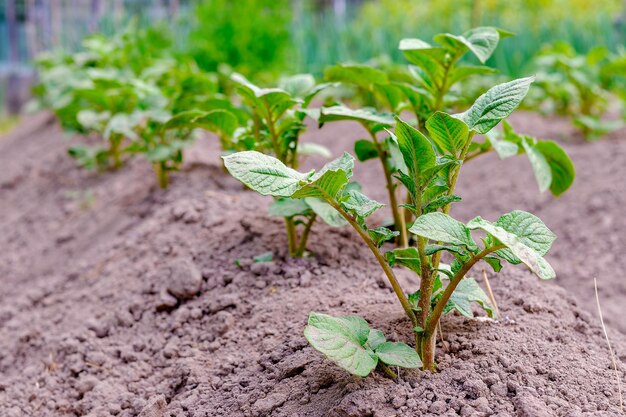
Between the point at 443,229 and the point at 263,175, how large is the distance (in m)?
0.30

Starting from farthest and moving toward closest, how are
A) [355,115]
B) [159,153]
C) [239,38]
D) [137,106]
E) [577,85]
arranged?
[239,38]
[577,85]
[137,106]
[159,153]
[355,115]

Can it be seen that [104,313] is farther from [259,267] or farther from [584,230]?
[584,230]

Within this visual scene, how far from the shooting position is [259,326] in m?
1.54

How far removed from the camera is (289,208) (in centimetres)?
164

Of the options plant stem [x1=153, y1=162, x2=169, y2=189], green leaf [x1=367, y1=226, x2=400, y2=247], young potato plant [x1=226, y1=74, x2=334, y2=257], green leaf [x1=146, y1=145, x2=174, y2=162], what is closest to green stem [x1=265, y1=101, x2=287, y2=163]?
young potato plant [x1=226, y1=74, x2=334, y2=257]

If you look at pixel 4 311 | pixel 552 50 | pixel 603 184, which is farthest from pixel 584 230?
pixel 4 311

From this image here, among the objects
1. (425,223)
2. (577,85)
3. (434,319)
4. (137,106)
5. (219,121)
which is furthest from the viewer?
(577,85)

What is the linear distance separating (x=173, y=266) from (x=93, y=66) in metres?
2.65

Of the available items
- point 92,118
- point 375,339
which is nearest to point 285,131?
point 375,339

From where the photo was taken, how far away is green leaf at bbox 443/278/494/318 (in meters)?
1.29

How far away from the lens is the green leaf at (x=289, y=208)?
1.62 m

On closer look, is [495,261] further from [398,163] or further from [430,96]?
[430,96]

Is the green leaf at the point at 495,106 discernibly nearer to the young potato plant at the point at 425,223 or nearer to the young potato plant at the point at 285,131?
the young potato plant at the point at 425,223

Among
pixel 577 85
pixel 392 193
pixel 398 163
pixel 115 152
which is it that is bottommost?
pixel 115 152
